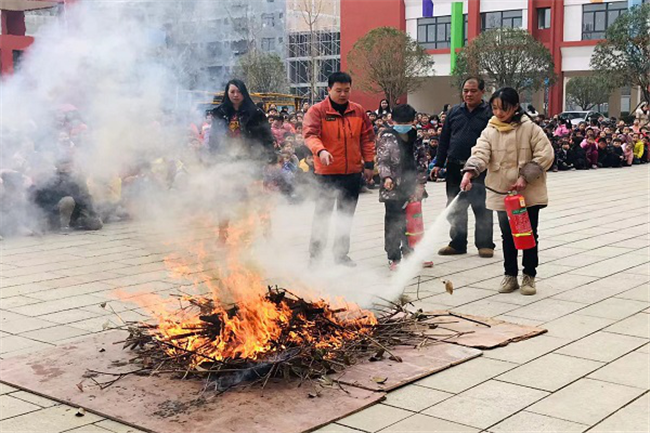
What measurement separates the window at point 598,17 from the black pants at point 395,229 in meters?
38.4

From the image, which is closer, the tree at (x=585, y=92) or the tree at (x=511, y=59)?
the tree at (x=511, y=59)

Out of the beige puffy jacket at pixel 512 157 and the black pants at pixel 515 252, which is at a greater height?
the beige puffy jacket at pixel 512 157

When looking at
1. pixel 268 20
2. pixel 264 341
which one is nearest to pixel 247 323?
pixel 264 341

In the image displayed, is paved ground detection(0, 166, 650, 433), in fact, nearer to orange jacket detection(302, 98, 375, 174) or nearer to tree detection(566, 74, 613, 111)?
orange jacket detection(302, 98, 375, 174)

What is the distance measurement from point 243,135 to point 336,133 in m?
1.32

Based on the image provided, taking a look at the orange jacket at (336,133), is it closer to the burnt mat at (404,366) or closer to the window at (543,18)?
the burnt mat at (404,366)

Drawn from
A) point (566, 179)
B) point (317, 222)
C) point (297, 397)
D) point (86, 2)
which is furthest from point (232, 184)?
point (566, 179)

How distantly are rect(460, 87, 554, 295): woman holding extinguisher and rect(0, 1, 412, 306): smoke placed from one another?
1.07 m

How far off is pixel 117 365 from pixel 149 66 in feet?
11.3

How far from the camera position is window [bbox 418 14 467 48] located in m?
47.6

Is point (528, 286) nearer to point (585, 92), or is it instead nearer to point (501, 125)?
point (501, 125)

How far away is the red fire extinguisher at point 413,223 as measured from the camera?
25.5 feet

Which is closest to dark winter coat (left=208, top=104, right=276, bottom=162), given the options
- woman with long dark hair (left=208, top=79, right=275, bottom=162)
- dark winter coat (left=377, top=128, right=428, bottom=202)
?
woman with long dark hair (left=208, top=79, right=275, bottom=162)

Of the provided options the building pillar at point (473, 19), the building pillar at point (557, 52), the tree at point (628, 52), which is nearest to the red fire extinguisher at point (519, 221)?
the tree at point (628, 52)
